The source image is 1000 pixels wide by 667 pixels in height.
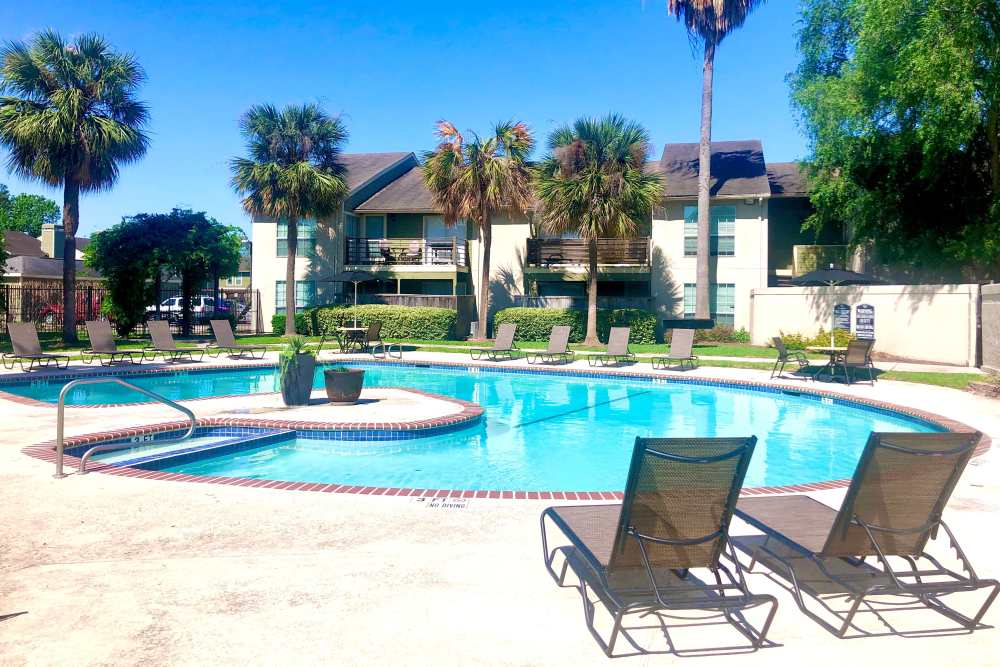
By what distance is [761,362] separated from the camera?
19.8m

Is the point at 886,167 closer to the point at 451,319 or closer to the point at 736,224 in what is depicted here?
the point at 736,224

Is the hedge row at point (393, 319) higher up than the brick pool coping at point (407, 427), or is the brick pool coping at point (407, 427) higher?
the hedge row at point (393, 319)

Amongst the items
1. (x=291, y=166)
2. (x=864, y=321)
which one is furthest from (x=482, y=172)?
(x=864, y=321)

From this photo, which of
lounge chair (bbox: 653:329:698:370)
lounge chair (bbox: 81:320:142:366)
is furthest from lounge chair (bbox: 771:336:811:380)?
lounge chair (bbox: 81:320:142:366)

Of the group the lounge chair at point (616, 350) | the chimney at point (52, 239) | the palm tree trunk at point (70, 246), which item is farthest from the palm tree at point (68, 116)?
the chimney at point (52, 239)

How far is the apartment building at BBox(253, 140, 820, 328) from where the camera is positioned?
90.7 ft

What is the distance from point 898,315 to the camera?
20938 mm

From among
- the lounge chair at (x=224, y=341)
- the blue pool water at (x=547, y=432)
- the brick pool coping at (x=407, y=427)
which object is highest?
the lounge chair at (x=224, y=341)

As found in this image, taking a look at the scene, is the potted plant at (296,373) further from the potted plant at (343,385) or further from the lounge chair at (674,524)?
the lounge chair at (674,524)

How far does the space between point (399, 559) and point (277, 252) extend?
1141 inches

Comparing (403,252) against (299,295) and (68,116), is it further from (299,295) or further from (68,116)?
(68,116)

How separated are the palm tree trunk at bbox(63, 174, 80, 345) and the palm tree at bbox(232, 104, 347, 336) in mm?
5945

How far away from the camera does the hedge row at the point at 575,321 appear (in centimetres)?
2686

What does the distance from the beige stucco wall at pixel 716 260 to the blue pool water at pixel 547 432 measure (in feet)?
→ 39.0
